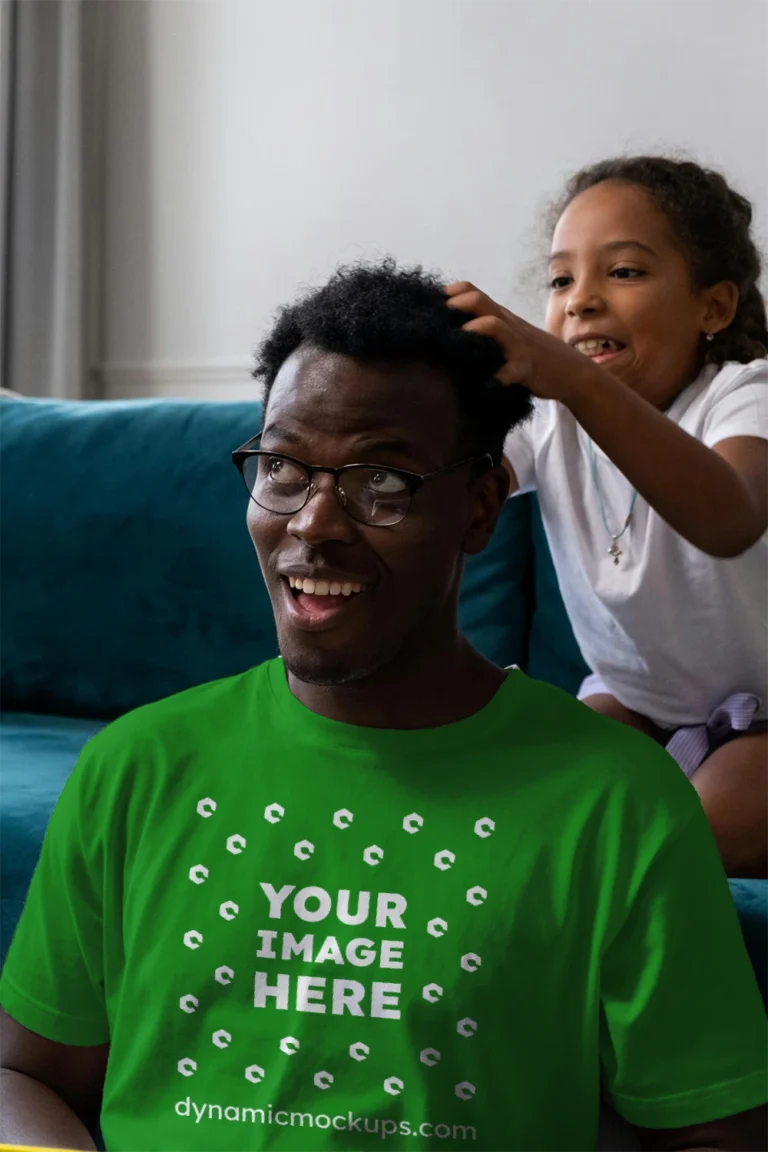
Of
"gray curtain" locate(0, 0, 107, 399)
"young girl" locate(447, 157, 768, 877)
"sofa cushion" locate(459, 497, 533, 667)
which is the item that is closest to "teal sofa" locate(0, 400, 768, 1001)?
"sofa cushion" locate(459, 497, 533, 667)

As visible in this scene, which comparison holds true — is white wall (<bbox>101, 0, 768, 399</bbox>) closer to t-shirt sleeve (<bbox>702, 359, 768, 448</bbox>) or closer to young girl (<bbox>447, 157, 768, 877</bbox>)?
young girl (<bbox>447, 157, 768, 877</bbox>)

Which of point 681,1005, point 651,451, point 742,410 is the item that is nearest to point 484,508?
point 651,451

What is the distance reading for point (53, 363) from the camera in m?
3.62

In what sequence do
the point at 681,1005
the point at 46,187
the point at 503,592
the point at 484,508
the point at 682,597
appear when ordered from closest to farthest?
the point at 681,1005 < the point at 484,508 < the point at 682,597 < the point at 503,592 < the point at 46,187

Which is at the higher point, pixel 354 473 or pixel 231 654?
pixel 354 473

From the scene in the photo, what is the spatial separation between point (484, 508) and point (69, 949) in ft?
1.37

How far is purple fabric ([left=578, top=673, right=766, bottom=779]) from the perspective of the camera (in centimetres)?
143

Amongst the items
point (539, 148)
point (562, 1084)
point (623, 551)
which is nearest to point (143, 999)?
point (562, 1084)

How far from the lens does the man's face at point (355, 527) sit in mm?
873

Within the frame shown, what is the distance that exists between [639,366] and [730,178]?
1.51 meters

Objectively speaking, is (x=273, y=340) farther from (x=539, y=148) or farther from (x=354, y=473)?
(x=539, y=148)

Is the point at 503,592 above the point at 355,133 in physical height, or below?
below

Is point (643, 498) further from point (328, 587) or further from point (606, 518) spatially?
point (328, 587)

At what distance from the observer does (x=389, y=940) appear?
85cm
